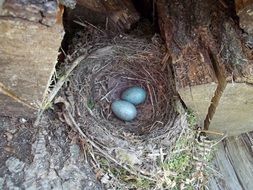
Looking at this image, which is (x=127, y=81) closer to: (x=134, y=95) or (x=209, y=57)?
(x=134, y=95)

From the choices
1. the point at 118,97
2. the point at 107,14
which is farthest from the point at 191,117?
the point at 107,14

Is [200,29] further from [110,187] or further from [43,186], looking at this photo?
[43,186]

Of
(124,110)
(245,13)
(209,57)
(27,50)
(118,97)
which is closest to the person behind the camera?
(27,50)

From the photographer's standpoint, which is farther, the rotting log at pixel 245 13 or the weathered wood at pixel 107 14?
the weathered wood at pixel 107 14

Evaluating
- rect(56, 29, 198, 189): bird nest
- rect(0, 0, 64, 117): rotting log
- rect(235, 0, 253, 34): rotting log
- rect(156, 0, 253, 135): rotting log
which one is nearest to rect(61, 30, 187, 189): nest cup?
rect(56, 29, 198, 189): bird nest

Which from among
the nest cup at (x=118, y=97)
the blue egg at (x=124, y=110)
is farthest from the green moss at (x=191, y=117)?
the blue egg at (x=124, y=110)

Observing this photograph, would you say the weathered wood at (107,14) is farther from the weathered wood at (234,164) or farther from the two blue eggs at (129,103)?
the weathered wood at (234,164)

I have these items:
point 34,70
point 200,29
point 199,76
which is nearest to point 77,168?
point 34,70
